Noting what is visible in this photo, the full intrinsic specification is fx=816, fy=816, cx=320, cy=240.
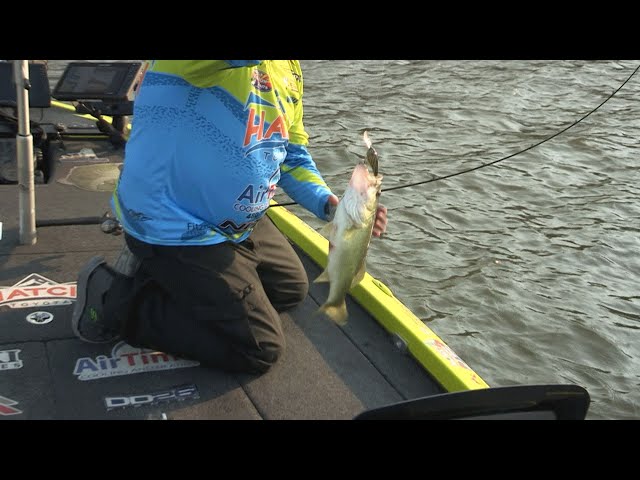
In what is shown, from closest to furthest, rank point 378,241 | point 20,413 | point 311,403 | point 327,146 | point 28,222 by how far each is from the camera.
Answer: point 20,413
point 311,403
point 28,222
point 378,241
point 327,146

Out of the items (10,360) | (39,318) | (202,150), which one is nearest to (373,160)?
(202,150)

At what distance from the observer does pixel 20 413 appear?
329cm

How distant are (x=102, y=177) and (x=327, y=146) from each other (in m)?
3.70

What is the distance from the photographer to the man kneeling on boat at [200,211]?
11.0 feet

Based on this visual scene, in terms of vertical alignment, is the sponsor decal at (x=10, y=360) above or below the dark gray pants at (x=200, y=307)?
below

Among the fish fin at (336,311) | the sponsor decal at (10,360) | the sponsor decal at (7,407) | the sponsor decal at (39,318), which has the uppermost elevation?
the fish fin at (336,311)

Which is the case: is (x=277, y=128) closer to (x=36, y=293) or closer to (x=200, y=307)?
(x=200, y=307)

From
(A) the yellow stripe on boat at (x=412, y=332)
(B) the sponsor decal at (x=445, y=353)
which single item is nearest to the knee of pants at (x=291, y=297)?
(A) the yellow stripe on boat at (x=412, y=332)

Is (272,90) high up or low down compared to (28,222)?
up

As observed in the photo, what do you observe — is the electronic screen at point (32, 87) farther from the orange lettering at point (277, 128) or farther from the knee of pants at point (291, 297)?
the orange lettering at point (277, 128)

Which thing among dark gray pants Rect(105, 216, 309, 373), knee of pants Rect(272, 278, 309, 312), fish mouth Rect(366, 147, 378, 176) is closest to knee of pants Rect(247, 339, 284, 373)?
dark gray pants Rect(105, 216, 309, 373)
